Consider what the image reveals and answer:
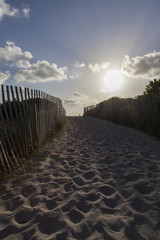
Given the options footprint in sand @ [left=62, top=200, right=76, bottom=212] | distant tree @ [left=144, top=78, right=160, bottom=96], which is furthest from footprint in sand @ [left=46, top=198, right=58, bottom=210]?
distant tree @ [left=144, top=78, right=160, bottom=96]

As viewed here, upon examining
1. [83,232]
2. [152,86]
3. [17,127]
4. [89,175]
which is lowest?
[83,232]

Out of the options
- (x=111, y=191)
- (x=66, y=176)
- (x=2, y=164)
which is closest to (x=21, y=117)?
(x=2, y=164)

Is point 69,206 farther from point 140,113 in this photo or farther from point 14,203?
point 140,113

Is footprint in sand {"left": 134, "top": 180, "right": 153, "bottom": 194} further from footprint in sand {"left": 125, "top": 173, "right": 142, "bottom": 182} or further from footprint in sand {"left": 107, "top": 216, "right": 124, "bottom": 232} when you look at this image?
footprint in sand {"left": 107, "top": 216, "right": 124, "bottom": 232}

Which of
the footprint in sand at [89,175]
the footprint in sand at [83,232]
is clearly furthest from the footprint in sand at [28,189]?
the footprint in sand at [83,232]

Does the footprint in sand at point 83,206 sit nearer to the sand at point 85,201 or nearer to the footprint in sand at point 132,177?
the sand at point 85,201

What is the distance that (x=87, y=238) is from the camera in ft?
5.41

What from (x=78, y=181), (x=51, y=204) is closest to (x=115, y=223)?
(x=51, y=204)

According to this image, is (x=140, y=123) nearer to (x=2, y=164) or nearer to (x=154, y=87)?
(x=2, y=164)

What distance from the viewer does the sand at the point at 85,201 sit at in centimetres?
175

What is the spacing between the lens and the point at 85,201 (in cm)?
229

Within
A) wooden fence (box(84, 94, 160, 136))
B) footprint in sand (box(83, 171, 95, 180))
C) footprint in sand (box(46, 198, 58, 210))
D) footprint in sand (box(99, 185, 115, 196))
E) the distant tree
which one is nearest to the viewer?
footprint in sand (box(46, 198, 58, 210))

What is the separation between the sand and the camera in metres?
1.75

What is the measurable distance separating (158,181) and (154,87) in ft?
65.3
